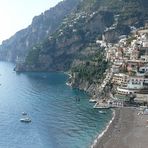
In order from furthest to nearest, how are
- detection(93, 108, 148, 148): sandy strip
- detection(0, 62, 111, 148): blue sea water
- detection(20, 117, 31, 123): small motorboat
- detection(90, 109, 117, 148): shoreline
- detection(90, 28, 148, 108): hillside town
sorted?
detection(90, 28, 148, 108): hillside town
detection(20, 117, 31, 123): small motorboat
detection(0, 62, 111, 148): blue sea water
detection(90, 109, 117, 148): shoreline
detection(93, 108, 148, 148): sandy strip

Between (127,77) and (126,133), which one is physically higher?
(127,77)

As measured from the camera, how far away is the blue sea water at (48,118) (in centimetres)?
8406

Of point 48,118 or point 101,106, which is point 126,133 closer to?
point 48,118

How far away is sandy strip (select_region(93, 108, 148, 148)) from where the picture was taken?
7869 centimetres

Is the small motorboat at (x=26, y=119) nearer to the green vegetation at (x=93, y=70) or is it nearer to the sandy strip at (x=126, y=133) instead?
the sandy strip at (x=126, y=133)

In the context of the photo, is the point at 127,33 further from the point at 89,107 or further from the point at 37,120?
the point at 37,120

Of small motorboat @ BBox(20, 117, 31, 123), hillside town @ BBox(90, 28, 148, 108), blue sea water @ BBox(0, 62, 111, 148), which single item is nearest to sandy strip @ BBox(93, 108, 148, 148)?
blue sea water @ BBox(0, 62, 111, 148)

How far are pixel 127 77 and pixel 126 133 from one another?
118 feet

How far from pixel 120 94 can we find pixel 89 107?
8445 mm

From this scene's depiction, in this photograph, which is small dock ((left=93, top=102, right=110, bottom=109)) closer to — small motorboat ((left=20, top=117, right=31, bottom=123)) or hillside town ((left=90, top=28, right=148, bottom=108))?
hillside town ((left=90, top=28, right=148, bottom=108))

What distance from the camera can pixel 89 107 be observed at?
11438cm

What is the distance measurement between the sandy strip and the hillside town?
11.6 metres

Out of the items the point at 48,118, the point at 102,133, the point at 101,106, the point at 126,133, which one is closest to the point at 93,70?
the point at 101,106

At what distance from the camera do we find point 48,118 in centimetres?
10225
